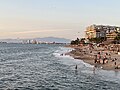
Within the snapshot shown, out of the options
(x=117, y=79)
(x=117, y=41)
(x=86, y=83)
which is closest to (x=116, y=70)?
(x=117, y=79)

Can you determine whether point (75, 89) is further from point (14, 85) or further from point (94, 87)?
point (14, 85)

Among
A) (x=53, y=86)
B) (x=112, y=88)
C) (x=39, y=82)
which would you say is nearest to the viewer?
(x=112, y=88)

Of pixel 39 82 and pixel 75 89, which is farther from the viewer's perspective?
pixel 39 82

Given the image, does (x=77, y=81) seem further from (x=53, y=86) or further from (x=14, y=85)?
(x=14, y=85)

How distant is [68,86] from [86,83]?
3.27 metres

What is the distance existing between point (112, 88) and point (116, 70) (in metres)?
18.1

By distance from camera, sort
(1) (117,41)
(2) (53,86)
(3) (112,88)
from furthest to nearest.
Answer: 1. (1) (117,41)
2. (2) (53,86)
3. (3) (112,88)

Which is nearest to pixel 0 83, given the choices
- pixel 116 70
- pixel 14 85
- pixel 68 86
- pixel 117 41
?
pixel 14 85

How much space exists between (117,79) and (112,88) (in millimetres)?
8020

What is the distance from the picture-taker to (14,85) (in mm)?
38969

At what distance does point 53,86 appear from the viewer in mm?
38531

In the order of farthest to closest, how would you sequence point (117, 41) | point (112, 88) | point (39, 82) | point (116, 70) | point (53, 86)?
point (117, 41) < point (116, 70) < point (39, 82) < point (53, 86) < point (112, 88)

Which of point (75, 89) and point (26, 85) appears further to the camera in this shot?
point (26, 85)

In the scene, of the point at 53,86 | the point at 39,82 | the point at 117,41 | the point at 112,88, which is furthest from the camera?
the point at 117,41
